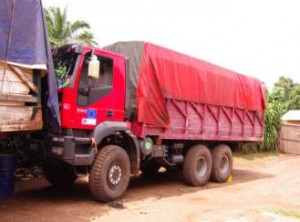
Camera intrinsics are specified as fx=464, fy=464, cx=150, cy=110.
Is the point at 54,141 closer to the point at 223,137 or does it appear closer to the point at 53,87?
the point at 53,87

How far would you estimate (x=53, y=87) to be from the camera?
25.2 feet

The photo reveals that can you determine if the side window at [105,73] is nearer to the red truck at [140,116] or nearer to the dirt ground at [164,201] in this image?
the red truck at [140,116]

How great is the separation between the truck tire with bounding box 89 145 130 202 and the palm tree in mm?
14307

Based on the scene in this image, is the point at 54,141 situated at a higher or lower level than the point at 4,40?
lower

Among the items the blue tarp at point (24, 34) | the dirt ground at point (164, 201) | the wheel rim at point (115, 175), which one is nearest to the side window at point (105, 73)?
the wheel rim at point (115, 175)

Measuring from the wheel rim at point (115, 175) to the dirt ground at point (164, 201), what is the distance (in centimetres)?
39

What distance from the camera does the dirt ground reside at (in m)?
7.95

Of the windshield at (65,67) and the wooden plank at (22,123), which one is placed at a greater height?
the windshield at (65,67)

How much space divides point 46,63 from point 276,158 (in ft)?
53.5

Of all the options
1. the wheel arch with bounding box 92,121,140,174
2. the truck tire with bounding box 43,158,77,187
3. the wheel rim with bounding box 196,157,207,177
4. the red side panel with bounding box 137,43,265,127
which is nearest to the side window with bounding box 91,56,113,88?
the wheel arch with bounding box 92,121,140,174

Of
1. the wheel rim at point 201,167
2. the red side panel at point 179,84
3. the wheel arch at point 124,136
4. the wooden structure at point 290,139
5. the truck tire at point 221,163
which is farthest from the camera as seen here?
the wooden structure at point 290,139

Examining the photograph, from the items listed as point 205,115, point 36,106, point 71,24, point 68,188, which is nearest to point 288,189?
point 205,115

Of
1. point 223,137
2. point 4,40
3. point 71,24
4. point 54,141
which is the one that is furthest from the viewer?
point 71,24

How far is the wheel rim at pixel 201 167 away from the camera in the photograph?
12.2m
